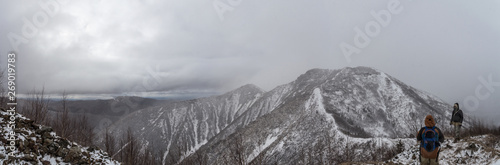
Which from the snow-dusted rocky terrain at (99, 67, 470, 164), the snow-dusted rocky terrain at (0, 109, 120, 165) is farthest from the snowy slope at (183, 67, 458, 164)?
the snow-dusted rocky terrain at (0, 109, 120, 165)

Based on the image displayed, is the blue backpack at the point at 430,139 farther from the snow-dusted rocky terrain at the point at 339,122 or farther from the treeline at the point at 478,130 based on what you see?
the snow-dusted rocky terrain at the point at 339,122

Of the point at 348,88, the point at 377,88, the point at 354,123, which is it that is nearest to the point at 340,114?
the point at 354,123

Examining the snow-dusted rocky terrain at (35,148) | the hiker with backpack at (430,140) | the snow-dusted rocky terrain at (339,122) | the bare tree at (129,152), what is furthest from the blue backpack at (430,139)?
the snow-dusted rocky terrain at (339,122)

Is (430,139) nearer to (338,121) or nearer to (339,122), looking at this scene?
(339,122)

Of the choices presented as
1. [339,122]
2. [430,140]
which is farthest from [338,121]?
[430,140]

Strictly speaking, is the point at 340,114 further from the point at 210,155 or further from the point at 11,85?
the point at 11,85

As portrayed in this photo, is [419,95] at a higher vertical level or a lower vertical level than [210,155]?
higher

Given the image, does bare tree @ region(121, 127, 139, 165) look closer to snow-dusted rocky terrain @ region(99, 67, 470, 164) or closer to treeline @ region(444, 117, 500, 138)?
treeline @ region(444, 117, 500, 138)
